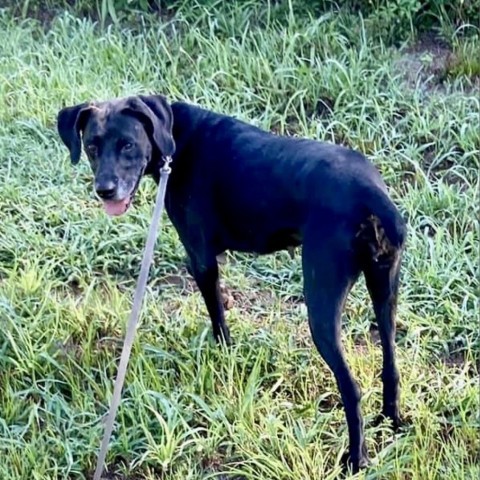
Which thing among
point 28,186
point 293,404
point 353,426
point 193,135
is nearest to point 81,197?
point 28,186

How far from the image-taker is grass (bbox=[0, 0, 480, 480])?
4016 mm

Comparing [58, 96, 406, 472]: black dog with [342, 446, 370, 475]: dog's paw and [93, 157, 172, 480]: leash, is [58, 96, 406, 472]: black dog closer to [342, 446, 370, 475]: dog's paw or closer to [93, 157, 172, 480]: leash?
[342, 446, 370, 475]: dog's paw

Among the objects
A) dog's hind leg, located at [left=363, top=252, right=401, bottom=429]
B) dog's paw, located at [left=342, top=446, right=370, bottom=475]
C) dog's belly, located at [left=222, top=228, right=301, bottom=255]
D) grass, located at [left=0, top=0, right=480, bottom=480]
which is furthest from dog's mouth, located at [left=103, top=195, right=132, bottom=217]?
dog's paw, located at [left=342, top=446, right=370, bottom=475]

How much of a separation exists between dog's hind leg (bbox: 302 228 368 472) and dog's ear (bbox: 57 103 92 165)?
97 cm

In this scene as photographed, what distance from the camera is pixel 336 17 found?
680cm

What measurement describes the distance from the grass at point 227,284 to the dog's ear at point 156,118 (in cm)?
81

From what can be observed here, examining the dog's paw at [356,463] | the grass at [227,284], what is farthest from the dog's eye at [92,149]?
the dog's paw at [356,463]

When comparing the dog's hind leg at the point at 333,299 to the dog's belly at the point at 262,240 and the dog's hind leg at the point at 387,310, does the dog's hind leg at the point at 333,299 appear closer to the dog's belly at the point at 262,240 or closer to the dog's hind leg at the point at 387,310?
the dog's hind leg at the point at 387,310

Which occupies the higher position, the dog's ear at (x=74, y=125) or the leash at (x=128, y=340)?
the dog's ear at (x=74, y=125)

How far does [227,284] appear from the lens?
16.5 feet

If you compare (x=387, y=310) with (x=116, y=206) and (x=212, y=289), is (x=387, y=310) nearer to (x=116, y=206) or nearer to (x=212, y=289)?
(x=212, y=289)

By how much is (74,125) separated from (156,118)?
31 cm

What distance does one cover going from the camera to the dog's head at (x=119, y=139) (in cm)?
404

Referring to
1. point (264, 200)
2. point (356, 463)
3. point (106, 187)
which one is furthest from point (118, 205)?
point (356, 463)
